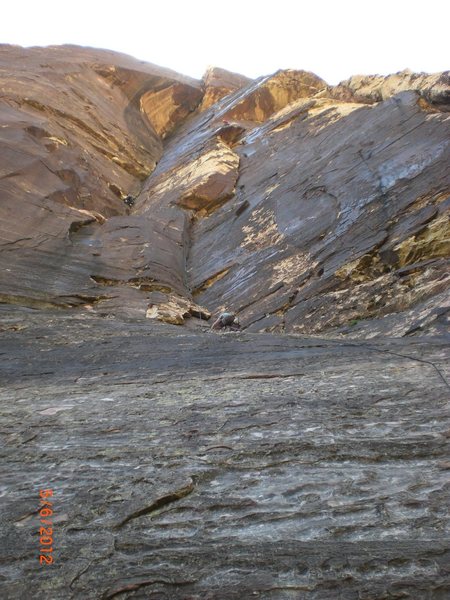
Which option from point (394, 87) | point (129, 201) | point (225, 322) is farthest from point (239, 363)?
point (129, 201)

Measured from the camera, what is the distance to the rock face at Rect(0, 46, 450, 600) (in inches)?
149

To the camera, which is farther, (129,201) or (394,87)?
(129,201)

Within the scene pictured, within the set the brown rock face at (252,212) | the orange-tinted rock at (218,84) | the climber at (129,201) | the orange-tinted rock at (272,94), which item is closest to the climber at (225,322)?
the brown rock face at (252,212)

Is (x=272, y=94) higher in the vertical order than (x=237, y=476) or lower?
higher

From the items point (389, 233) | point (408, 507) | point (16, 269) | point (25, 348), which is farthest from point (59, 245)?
point (408, 507)

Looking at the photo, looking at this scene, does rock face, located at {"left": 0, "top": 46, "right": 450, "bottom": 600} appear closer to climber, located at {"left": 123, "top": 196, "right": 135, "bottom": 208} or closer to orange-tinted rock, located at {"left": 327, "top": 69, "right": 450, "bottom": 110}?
orange-tinted rock, located at {"left": 327, "top": 69, "right": 450, "bottom": 110}

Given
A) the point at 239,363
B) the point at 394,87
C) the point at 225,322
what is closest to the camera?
the point at 239,363

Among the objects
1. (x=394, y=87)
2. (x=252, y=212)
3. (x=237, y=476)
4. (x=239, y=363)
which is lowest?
(x=237, y=476)

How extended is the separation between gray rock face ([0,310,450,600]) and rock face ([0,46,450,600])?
0.06 feet

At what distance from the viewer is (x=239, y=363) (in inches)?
301

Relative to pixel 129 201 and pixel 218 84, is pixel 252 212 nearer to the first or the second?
pixel 129 201

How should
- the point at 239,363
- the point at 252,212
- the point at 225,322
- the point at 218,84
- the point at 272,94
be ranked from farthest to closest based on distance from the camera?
1. the point at 218,84
2. the point at 272,94
3. the point at 252,212
4. the point at 225,322
5. the point at 239,363

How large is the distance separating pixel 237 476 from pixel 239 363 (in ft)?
10.1

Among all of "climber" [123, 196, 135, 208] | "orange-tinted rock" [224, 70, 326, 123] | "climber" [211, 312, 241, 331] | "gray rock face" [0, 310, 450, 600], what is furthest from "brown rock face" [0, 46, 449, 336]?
"orange-tinted rock" [224, 70, 326, 123]
